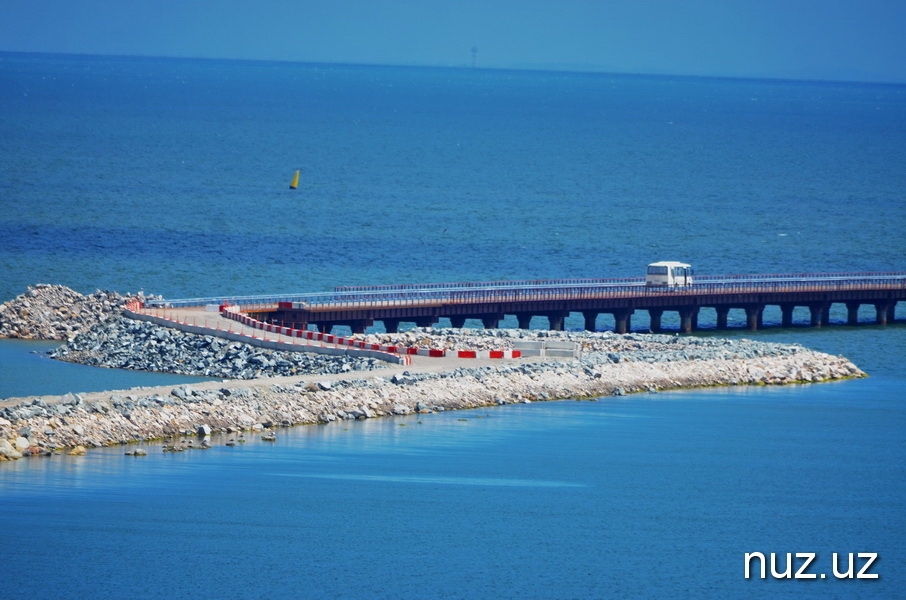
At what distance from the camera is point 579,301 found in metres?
84.6

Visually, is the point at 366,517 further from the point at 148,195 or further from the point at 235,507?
the point at 148,195

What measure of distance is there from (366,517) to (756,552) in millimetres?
10041

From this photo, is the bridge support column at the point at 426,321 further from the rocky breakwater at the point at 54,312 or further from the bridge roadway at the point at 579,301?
the rocky breakwater at the point at 54,312

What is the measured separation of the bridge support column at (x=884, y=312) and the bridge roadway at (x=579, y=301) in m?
0.05

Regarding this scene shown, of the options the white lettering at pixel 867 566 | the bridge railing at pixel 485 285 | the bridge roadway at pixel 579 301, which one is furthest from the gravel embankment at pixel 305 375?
the white lettering at pixel 867 566

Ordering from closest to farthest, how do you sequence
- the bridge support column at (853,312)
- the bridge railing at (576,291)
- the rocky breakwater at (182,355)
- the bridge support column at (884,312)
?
the rocky breakwater at (182,355)
the bridge railing at (576,291)
the bridge support column at (853,312)
the bridge support column at (884,312)

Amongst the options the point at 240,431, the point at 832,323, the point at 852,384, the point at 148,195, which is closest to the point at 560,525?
the point at 240,431

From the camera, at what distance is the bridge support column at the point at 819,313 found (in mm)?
92562

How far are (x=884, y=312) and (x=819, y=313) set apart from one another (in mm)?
4074

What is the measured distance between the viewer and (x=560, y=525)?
159 feet

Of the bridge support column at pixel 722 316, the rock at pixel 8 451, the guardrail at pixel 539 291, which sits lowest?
the rock at pixel 8 451

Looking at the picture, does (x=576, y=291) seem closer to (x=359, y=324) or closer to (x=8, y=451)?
(x=359, y=324)

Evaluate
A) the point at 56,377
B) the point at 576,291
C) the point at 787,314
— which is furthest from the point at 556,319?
the point at 56,377

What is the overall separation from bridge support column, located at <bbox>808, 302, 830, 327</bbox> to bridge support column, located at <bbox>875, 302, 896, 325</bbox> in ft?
11.2
